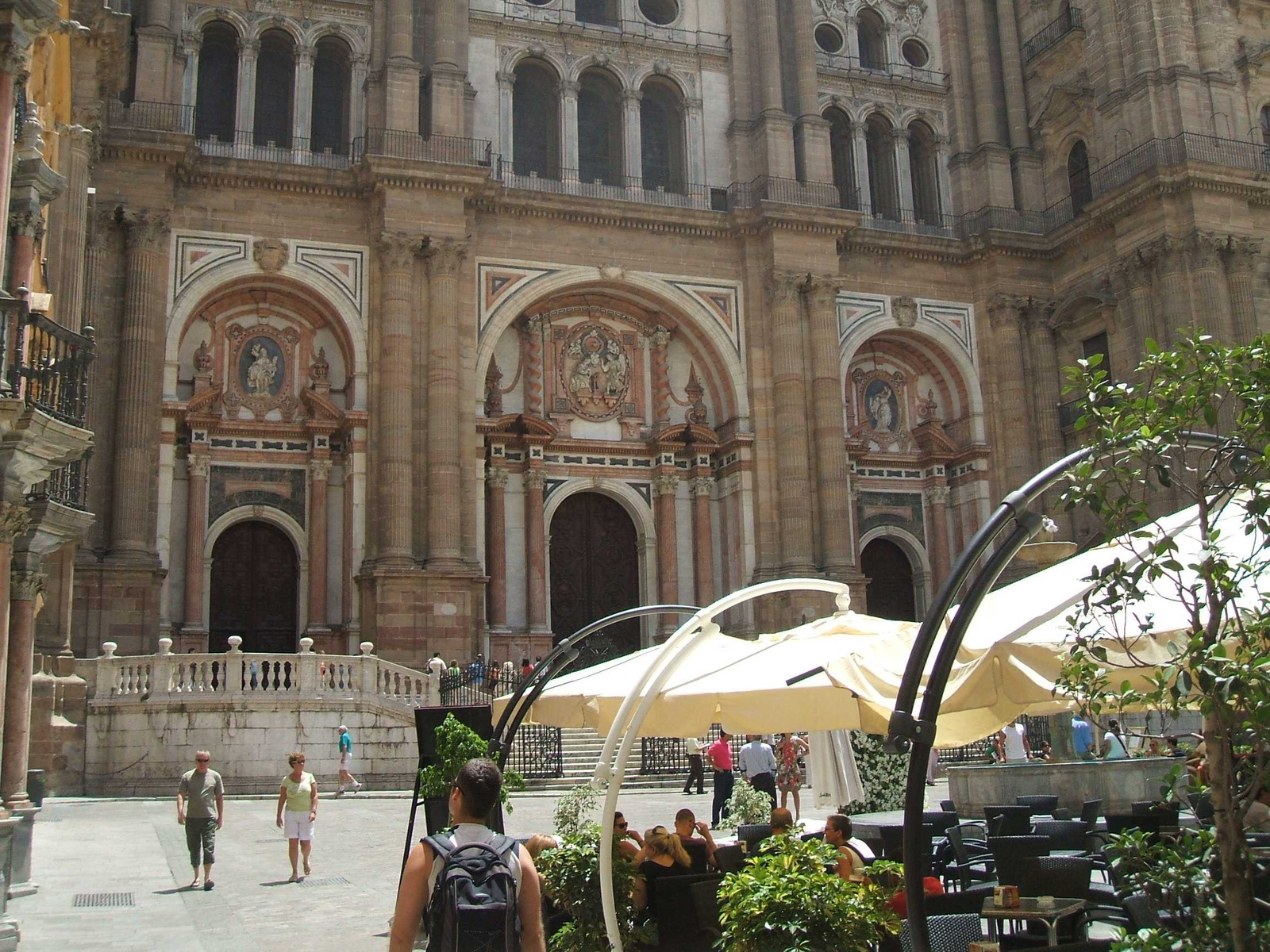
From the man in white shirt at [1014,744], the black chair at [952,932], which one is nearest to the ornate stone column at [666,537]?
the man in white shirt at [1014,744]

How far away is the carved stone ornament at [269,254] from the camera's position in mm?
28266

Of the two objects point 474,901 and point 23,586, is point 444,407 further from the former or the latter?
point 474,901

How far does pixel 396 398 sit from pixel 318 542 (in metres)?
3.57

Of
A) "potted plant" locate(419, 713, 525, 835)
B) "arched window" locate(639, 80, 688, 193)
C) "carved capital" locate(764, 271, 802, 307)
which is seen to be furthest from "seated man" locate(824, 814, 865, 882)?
"arched window" locate(639, 80, 688, 193)

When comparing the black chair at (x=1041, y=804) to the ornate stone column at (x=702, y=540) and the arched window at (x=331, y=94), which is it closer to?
the ornate stone column at (x=702, y=540)

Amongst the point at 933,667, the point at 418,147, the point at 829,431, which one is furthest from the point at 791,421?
the point at 933,667

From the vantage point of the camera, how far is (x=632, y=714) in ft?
30.9

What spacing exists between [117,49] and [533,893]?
2327 cm

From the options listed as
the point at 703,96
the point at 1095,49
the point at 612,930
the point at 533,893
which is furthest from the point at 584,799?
the point at 1095,49

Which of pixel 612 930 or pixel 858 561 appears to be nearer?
pixel 612 930

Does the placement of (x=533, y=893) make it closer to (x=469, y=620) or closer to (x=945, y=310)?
(x=469, y=620)

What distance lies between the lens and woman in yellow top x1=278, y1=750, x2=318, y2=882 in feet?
43.2

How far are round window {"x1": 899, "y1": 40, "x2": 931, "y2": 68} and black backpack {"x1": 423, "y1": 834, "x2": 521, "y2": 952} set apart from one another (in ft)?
113

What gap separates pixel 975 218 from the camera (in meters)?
34.0
